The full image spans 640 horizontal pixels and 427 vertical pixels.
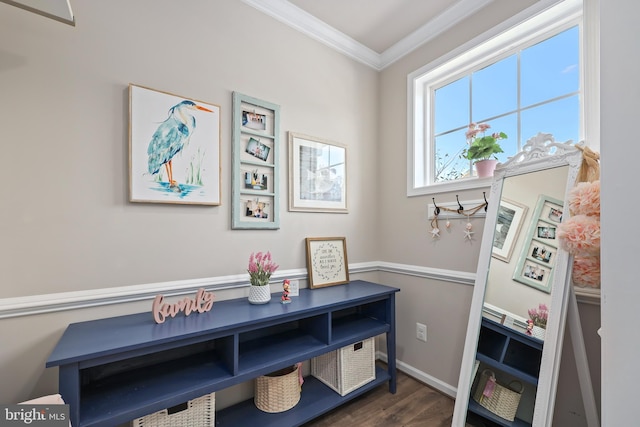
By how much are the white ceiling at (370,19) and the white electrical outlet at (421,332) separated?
7.08 ft

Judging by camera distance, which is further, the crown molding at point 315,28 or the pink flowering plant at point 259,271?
the crown molding at point 315,28

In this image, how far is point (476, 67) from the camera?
1.99 metres

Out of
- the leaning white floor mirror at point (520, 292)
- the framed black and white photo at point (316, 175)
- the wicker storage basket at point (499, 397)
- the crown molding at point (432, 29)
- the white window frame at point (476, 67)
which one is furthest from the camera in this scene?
the framed black and white photo at point (316, 175)

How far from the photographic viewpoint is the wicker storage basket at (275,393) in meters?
1.59

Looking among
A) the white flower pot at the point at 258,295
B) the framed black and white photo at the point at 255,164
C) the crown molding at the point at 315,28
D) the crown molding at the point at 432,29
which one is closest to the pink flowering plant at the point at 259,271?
the white flower pot at the point at 258,295

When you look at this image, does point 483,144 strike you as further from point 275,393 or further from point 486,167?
point 275,393

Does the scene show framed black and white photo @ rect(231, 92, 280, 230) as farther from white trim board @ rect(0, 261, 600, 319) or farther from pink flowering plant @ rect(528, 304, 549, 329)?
pink flowering plant @ rect(528, 304, 549, 329)

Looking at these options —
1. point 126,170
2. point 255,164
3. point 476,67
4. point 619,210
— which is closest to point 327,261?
point 255,164

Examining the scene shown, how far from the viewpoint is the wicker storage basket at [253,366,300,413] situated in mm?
1588

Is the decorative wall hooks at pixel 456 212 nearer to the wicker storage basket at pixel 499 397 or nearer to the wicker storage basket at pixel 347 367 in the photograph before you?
the wicker storage basket at pixel 499 397

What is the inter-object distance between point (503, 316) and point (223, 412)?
1.60 metres

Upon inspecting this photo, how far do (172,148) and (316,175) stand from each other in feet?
3.18

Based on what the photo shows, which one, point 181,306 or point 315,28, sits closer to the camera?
point 181,306

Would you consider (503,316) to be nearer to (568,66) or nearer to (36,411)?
(568,66)
